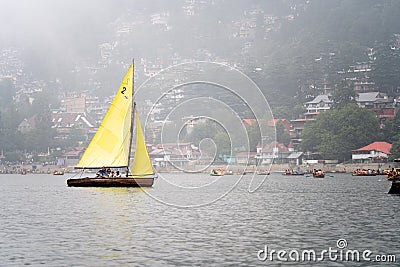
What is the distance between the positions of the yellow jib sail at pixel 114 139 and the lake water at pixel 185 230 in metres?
10.7

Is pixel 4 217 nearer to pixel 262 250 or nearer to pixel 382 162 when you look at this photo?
pixel 262 250

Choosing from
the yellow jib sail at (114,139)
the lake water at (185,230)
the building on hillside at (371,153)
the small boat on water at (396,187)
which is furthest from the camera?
the building on hillside at (371,153)

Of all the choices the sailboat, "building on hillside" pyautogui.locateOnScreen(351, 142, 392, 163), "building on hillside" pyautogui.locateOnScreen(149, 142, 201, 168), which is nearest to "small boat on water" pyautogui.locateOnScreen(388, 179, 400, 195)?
the sailboat

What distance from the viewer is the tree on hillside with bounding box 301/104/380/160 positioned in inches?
6550

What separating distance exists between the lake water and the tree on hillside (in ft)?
331

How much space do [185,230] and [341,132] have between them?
132 m

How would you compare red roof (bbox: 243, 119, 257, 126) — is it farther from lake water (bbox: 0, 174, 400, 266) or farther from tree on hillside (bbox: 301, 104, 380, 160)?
lake water (bbox: 0, 174, 400, 266)

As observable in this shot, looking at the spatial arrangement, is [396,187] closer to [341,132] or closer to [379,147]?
[379,147]

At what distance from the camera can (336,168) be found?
164 metres

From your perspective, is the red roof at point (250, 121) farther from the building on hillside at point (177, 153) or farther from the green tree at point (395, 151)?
the green tree at point (395, 151)

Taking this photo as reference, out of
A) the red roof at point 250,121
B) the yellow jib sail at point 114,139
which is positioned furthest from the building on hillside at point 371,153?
the yellow jib sail at point 114,139

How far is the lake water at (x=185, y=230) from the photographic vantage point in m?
31.9

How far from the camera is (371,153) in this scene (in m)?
163

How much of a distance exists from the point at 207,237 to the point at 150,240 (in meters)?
2.90
